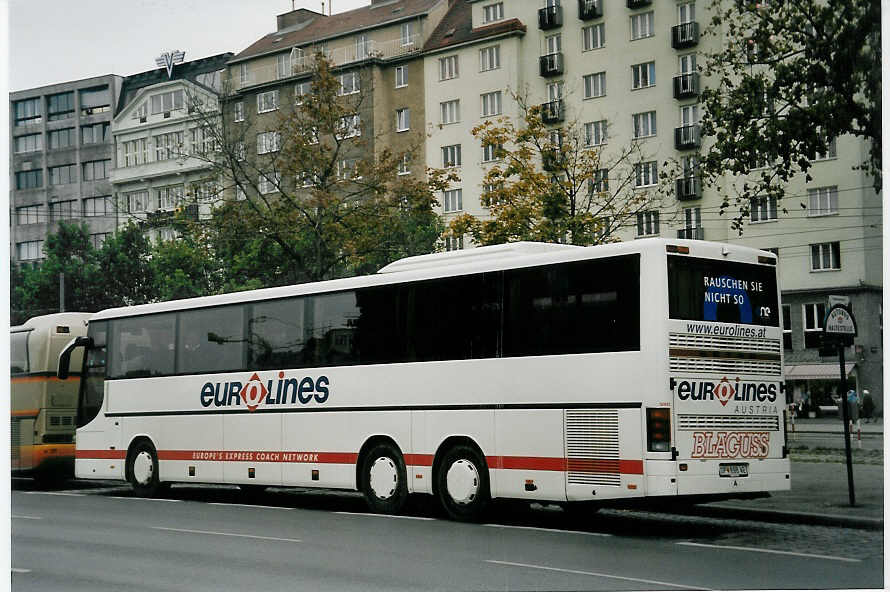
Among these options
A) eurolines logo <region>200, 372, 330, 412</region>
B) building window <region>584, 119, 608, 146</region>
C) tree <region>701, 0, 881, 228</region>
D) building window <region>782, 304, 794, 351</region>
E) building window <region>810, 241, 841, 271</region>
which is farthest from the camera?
eurolines logo <region>200, 372, 330, 412</region>

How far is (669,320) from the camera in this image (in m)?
12.4

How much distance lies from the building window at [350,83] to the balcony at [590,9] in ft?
11.4

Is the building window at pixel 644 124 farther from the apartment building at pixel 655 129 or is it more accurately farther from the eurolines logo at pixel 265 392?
the eurolines logo at pixel 265 392

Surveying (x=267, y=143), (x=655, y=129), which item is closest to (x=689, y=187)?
(x=655, y=129)

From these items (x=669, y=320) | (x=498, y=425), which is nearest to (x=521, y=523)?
→ (x=498, y=425)

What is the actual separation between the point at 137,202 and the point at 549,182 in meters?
5.71

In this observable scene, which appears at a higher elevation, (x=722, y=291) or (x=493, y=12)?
(x=493, y=12)

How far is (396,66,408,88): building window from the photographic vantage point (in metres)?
15.9

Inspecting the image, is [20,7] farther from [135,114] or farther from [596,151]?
[596,151]

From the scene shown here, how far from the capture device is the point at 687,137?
14.6 metres

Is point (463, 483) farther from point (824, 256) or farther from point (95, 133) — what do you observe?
point (95, 133)

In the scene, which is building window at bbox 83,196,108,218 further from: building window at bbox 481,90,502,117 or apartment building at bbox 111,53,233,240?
building window at bbox 481,90,502,117

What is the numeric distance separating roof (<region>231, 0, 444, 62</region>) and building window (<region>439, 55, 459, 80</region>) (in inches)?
26.5

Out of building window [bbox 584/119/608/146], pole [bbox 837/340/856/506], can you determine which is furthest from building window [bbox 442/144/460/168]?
pole [bbox 837/340/856/506]
